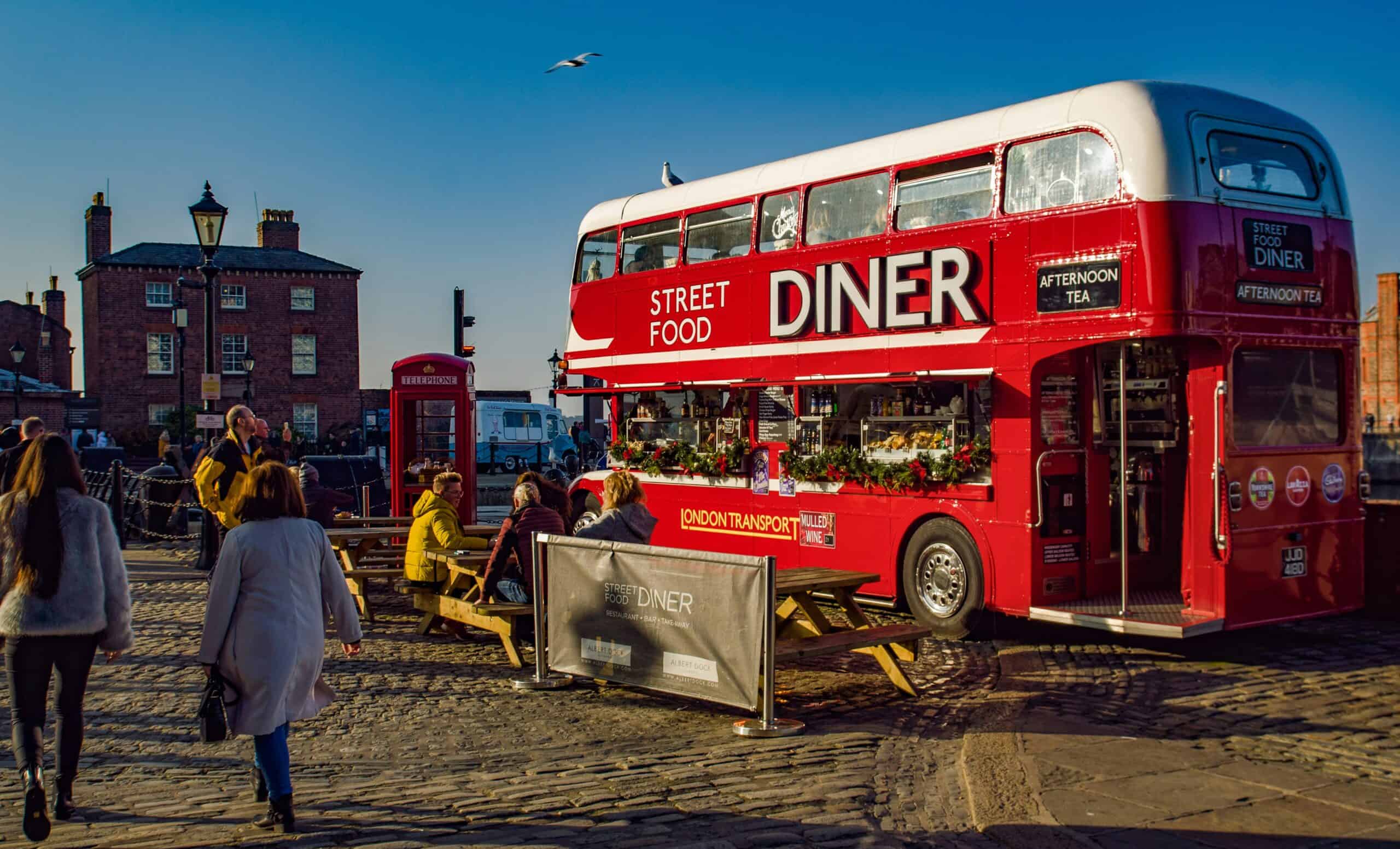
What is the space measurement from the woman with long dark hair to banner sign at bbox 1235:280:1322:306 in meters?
8.07

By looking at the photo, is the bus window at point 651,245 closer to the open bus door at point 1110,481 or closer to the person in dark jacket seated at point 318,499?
the person in dark jacket seated at point 318,499

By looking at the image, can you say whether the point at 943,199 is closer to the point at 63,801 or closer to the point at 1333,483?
the point at 1333,483

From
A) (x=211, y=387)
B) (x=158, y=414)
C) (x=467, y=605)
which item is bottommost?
(x=467, y=605)

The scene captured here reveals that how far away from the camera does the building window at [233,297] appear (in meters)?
49.0

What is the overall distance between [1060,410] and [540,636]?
4.88m

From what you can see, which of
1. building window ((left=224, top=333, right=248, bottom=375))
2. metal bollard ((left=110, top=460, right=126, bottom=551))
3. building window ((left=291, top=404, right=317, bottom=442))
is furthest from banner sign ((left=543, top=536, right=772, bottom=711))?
building window ((left=224, top=333, right=248, bottom=375))

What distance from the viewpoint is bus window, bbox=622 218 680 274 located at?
14211 millimetres

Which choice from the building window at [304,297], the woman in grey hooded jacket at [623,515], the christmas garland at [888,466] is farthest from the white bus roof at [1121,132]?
the building window at [304,297]

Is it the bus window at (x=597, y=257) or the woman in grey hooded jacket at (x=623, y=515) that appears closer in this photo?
the woman in grey hooded jacket at (x=623, y=515)

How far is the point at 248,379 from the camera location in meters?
39.6

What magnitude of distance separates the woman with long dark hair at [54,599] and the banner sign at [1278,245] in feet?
27.2

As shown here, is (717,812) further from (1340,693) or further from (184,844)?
(1340,693)

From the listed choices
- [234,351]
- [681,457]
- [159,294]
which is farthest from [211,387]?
[159,294]

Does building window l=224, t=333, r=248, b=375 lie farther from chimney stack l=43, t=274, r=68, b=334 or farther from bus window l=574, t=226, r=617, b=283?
bus window l=574, t=226, r=617, b=283
